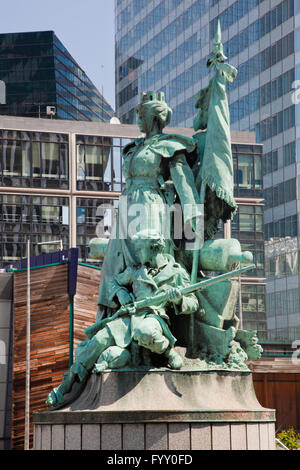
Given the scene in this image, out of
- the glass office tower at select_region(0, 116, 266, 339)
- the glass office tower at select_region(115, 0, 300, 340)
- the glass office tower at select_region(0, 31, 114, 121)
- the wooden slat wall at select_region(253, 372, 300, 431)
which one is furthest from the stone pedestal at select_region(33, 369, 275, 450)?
the glass office tower at select_region(0, 31, 114, 121)

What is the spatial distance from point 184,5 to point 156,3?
5427 mm

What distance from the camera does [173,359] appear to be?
16.1 meters

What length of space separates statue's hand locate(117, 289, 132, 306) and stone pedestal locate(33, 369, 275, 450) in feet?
4.95

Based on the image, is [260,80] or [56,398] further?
[260,80]

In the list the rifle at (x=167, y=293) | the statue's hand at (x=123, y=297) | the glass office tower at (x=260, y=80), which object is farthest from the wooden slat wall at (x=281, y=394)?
the rifle at (x=167, y=293)

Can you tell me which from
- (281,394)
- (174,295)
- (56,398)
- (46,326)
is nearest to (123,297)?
(174,295)

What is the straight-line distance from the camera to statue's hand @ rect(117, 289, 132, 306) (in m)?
17.0

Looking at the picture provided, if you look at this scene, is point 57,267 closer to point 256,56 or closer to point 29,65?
point 256,56

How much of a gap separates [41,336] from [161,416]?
23.6 meters

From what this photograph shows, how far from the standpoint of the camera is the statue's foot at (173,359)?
632 inches

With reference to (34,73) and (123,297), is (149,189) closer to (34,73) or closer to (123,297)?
(123,297)

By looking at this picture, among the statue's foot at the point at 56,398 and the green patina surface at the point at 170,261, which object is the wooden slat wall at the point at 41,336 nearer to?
the green patina surface at the point at 170,261

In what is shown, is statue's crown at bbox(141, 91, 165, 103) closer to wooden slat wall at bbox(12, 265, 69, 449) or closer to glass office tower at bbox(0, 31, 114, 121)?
wooden slat wall at bbox(12, 265, 69, 449)
